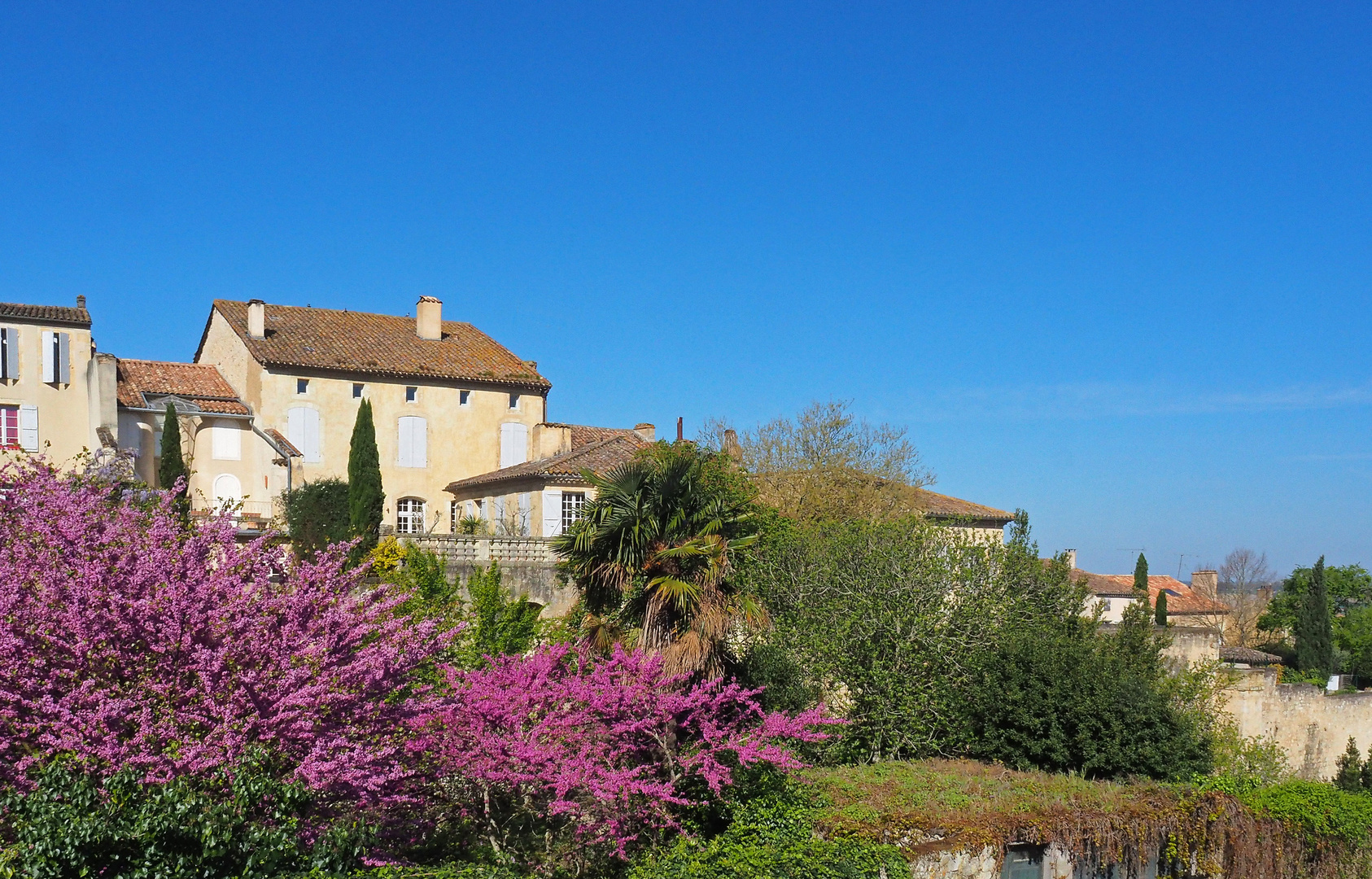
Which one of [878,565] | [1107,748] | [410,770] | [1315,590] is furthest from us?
[1315,590]

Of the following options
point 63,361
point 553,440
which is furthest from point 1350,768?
point 63,361

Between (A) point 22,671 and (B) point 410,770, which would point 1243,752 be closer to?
(B) point 410,770

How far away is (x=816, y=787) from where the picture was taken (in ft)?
50.6

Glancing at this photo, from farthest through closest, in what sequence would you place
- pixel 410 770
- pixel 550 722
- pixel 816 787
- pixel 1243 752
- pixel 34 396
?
pixel 34 396 < pixel 1243 752 < pixel 816 787 < pixel 550 722 < pixel 410 770

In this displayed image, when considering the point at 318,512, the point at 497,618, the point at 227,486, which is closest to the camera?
the point at 497,618

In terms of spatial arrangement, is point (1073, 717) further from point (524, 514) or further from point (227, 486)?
point (227, 486)

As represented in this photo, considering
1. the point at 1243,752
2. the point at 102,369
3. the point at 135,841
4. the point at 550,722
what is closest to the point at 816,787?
the point at 550,722

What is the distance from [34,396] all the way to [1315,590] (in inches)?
2230

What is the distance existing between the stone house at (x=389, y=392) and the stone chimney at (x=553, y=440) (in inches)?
89.0

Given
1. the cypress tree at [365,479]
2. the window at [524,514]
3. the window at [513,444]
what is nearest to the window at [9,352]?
the cypress tree at [365,479]

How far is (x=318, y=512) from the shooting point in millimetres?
34062

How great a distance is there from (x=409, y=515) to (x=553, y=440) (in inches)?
233

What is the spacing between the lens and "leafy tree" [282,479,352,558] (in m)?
32.7

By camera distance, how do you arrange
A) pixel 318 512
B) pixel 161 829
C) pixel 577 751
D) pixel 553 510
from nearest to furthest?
1. pixel 161 829
2. pixel 577 751
3. pixel 553 510
4. pixel 318 512
